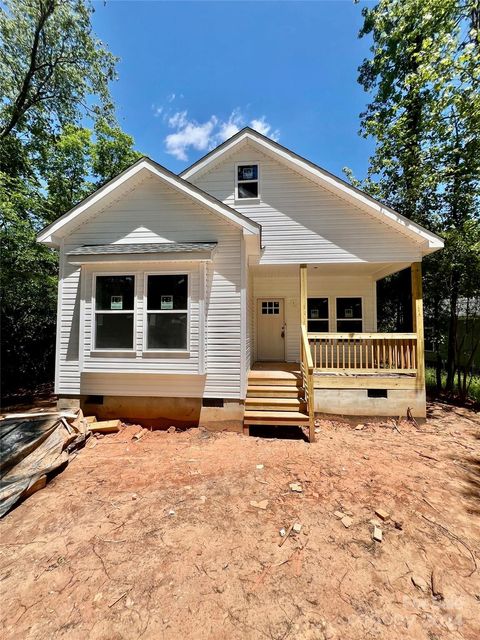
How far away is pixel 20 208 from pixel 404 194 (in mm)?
13821

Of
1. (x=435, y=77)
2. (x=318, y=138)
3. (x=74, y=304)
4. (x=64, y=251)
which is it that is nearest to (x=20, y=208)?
(x=64, y=251)

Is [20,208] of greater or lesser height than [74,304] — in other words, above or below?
above

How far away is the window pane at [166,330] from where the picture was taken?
5.88 m

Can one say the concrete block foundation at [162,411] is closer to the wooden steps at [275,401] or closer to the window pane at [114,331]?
the wooden steps at [275,401]

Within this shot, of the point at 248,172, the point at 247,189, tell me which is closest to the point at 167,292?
the point at 247,189

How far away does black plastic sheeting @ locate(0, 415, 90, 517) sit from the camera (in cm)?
373

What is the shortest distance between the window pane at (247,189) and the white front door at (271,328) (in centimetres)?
331

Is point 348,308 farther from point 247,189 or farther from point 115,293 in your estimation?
point 115,293

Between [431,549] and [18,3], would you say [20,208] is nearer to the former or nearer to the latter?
[18,3]

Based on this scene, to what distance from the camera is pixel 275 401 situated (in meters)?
6.32

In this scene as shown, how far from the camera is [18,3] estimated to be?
35.9ft

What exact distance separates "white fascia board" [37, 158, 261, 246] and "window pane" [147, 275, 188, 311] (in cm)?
159

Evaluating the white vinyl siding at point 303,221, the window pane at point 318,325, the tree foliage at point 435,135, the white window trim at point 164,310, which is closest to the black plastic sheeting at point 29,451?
the white window trim at point 164,310

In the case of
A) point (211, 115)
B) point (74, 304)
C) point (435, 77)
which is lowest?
point (74, 304)
